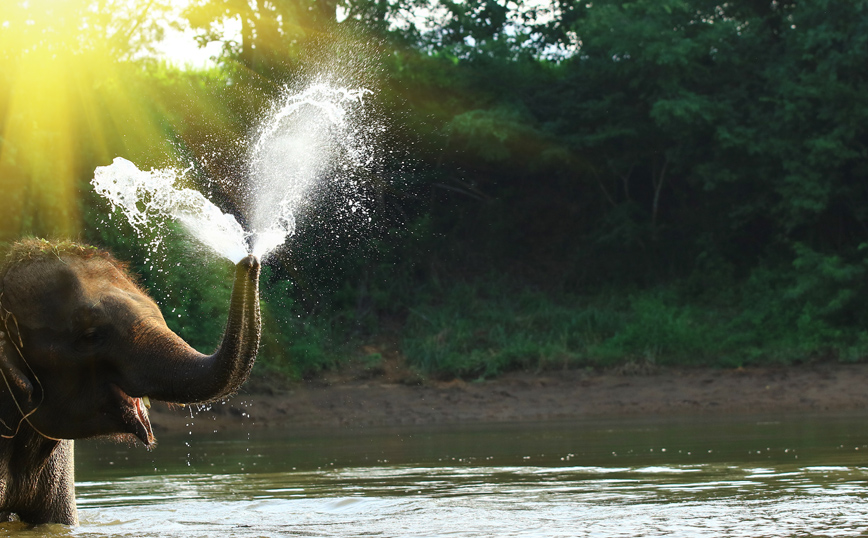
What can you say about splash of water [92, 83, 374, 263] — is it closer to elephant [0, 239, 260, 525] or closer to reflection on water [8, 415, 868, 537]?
elephant [0, 239, 260, 525]

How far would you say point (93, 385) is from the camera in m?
5.64

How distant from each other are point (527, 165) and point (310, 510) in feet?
66.3

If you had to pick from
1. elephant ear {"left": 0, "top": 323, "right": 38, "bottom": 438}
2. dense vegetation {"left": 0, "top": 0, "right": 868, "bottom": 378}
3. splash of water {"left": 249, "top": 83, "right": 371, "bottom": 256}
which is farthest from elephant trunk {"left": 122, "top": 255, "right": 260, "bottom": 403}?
dense vegetation {"left": 0, "top": 0, "right": 868, "bottom": 378}

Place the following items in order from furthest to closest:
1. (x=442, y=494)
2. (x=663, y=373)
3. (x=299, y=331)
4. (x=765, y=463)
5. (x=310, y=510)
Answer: (x=299, y=331) < (x=663, y=373) < (x=765, y=463) < (x=442, y=494) < (x=310, y=510)

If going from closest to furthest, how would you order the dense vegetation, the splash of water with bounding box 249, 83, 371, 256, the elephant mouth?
the elephant mouth
the splash of water with bounding box 249, 83, 371, 256
the dense vegetation

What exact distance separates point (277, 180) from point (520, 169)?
707 inches

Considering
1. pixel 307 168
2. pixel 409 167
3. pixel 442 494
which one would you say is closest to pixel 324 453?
pixel 307 168

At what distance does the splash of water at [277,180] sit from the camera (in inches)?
234

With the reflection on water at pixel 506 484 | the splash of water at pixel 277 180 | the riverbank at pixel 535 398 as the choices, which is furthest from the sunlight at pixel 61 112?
the reflection on water at pixel 506 484

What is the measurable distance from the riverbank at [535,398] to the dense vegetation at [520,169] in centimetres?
72

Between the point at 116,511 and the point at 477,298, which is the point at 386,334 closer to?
the point at 477,298

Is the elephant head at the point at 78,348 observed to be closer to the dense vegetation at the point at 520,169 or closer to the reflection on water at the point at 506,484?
the reflection on water at the point at 506,484

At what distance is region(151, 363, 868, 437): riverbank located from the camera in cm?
1919

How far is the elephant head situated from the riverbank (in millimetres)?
13154
